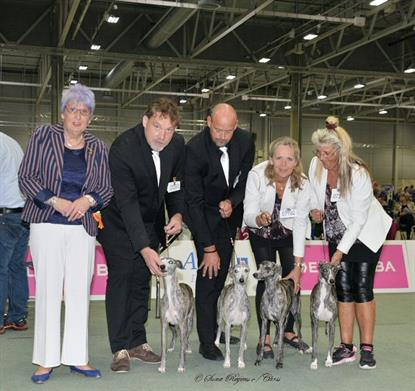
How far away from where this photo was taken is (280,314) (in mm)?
4191

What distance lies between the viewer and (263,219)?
426 centimetres

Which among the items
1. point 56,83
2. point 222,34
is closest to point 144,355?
point 222,34

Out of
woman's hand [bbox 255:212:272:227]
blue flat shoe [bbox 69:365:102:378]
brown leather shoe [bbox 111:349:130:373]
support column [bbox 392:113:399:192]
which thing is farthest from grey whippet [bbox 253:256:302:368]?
support column [bbox 392:113:399:192]

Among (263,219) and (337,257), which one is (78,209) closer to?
(263,219)

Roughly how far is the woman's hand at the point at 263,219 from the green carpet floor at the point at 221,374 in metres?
0.95

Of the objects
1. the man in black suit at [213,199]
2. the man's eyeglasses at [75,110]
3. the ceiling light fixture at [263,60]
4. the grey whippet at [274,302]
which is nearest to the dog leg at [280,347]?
the grey whippet at [274,302]

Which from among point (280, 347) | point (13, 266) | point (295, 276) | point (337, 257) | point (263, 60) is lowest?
point (280, 347)

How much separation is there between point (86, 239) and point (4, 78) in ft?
64.6

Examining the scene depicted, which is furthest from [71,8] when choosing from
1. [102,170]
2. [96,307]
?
[102,170]

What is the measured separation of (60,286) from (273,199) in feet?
5.29

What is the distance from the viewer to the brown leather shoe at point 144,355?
4.19 metres

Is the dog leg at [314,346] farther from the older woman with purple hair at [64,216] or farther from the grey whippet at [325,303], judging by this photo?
the older woman with purple hair at [64,216]

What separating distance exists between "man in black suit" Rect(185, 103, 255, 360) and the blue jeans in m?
1.76

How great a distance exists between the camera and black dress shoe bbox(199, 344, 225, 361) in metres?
4.31
